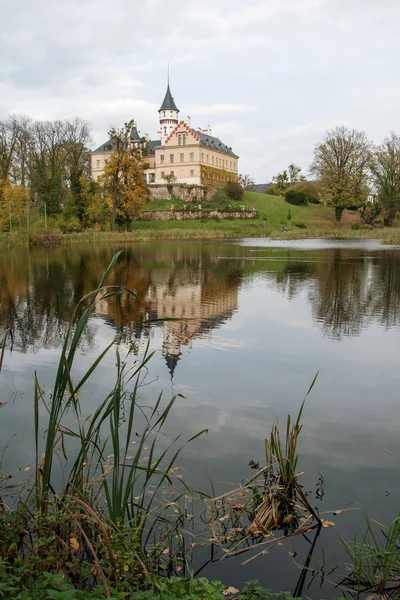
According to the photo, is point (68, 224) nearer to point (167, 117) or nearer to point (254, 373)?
point (254, 373)

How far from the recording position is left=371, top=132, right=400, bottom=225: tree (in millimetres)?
57469

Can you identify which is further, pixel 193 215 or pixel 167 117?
pixel 167 117

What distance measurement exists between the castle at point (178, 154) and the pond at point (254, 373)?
68199mm

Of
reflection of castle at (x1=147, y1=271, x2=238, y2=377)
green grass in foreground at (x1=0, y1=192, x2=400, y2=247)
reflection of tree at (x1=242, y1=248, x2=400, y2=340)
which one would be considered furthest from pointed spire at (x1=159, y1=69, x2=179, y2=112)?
reflection of castle at (x1=147, y1=271, x2=238, y2=377)

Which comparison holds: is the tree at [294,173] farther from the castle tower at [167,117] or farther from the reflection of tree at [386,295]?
the reflection of tree at [386,295]

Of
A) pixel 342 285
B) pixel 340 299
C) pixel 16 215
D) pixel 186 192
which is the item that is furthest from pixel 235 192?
pixel 340 299

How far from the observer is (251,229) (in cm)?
5803

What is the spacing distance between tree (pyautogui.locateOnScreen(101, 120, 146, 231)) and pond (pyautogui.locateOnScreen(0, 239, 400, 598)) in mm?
33874

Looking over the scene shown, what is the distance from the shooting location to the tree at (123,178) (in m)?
48.0

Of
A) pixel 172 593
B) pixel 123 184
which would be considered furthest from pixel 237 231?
pixel 172 593

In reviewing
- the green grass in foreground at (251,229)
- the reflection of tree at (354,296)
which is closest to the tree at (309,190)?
the green grass in foreground at (251,229)

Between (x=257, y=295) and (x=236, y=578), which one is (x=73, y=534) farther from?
(x=257, y=295)

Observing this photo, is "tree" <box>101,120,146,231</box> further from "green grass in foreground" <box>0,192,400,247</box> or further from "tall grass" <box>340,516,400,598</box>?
"tall grass" <box>340,516,400,598</box>

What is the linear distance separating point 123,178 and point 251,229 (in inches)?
615
